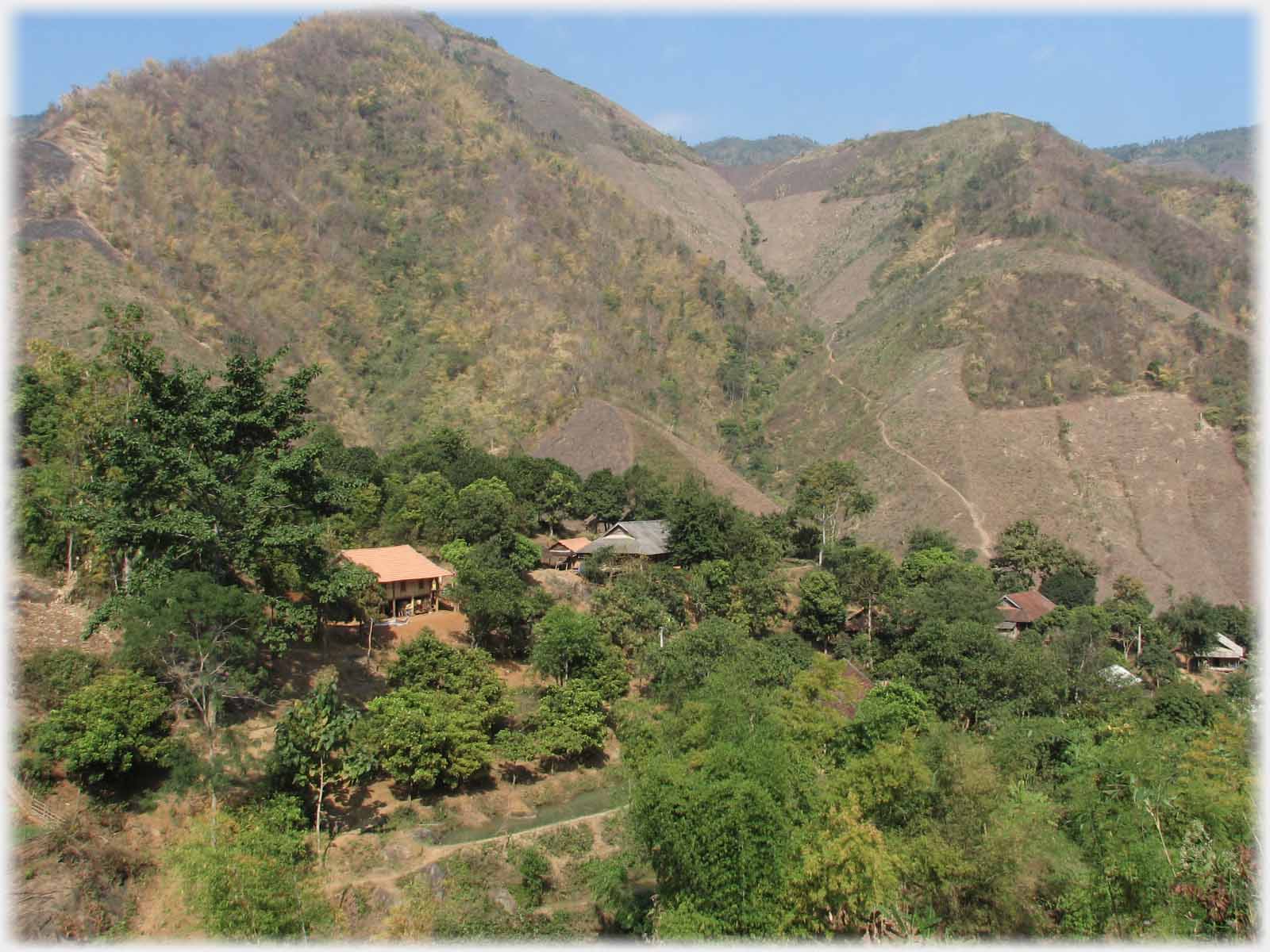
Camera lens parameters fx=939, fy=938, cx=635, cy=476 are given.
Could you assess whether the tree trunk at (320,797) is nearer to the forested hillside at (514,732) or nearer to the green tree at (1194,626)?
the forested hillside at (514,732)

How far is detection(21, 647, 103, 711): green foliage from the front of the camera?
71.7 ft

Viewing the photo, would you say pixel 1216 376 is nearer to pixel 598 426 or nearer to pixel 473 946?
pixel 598 426

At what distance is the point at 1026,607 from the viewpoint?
4534 cm

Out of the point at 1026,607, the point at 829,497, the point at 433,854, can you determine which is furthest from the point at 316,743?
the point at 829,497

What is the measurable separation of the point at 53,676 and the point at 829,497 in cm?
3936

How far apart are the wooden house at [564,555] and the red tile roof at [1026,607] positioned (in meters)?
19.7

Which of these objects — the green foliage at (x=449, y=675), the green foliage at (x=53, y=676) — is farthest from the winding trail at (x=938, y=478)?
the green foliage at (x=53, y=676)

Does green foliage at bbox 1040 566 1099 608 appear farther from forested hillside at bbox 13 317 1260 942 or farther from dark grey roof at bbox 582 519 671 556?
dark grey roof at bbox 582 519 671 556

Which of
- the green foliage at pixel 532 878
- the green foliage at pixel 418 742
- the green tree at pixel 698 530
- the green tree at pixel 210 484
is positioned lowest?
the green foliage at pixel 532 878

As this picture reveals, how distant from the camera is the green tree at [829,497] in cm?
5272

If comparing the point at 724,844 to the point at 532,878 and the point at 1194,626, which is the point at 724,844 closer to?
the point at 532,878

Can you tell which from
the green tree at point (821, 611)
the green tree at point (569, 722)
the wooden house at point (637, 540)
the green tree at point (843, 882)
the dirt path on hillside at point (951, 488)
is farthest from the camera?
the dirt path on hillside at point (951, 488)

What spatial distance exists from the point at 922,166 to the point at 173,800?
143 meters

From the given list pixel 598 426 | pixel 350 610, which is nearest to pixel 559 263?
pixel 598 426
